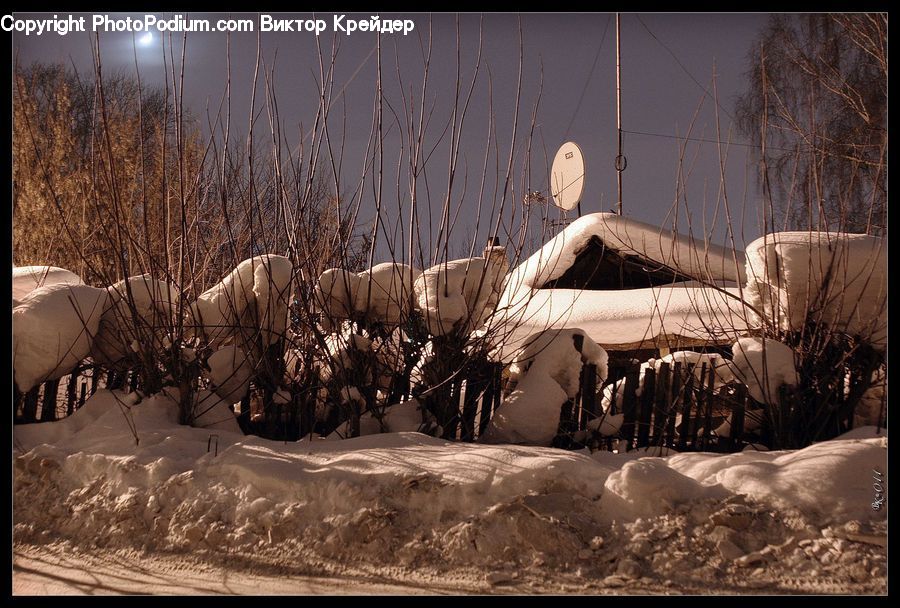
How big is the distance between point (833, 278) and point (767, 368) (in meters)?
0.57

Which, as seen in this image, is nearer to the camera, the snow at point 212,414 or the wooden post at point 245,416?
the snow at point 212,414

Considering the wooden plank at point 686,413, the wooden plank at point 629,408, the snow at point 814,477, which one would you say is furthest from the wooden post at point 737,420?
the snow at point 814,477

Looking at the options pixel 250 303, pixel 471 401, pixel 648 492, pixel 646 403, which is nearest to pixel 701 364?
pixel 646 403

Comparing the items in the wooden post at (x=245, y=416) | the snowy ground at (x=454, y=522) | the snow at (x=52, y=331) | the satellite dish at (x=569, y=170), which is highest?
the satellite dish at (x=569, y=170)

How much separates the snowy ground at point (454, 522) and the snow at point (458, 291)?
786mm

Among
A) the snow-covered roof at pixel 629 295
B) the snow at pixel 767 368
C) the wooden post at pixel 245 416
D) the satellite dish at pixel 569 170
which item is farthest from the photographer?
the satellite dish at pixel 569 170

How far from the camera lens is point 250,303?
432 cm

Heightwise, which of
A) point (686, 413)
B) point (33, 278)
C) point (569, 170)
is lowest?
point (686, 413)

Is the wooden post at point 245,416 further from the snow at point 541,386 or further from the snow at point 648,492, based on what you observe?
the snow at point 648,492

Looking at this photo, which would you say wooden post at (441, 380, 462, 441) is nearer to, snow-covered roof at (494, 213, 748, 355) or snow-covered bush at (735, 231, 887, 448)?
snow-covered bush at (735, 231, 887, 448)

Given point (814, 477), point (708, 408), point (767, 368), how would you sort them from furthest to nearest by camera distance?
point (708, 408)
point (767, 368)
point (814, 477)

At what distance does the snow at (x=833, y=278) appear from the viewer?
12.7ft

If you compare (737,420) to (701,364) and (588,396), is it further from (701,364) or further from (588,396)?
(588,396)
